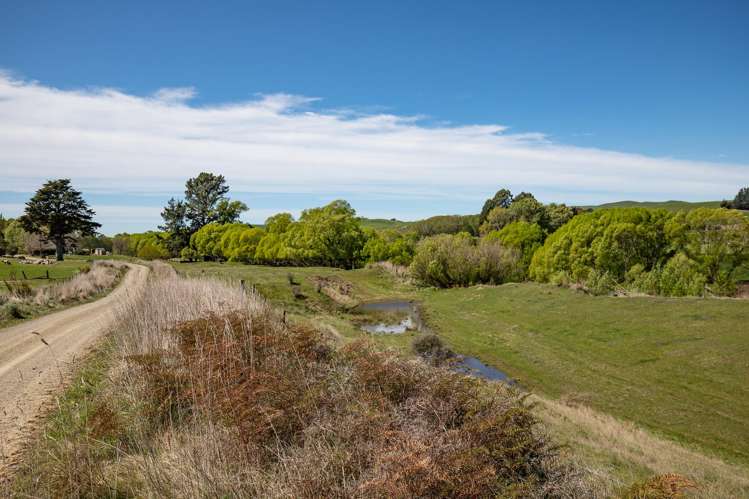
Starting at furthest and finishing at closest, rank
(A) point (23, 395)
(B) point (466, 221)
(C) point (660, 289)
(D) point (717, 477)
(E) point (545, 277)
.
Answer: (B) point (466, 221) → (E) point (545, 277) → (C) point (660, 289) → (D) point (717, 477) → (A) point (23, 395)

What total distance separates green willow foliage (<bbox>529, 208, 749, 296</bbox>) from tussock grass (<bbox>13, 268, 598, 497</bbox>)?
3399 cm

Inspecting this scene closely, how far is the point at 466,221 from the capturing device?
13875cm

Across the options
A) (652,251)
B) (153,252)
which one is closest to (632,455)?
(652,251)

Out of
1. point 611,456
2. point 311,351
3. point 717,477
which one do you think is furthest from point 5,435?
point 717,477

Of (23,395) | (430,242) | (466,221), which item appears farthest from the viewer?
(466,221)

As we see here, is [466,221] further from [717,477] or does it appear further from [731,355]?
[717,477]

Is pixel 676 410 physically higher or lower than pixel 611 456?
lower

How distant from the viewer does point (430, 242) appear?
57.8m

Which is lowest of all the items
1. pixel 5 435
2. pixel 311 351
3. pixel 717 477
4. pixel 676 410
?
pixel 676 410

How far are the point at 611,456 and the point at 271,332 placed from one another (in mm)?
9051

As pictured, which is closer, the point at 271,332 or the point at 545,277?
the point at 271,332

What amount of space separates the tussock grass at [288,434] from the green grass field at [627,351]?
485 inches

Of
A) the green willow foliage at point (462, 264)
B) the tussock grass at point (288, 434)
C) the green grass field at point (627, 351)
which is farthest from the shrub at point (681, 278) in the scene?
the tussock grass at point (288, 434)

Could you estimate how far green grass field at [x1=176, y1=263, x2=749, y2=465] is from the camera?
1611cm
